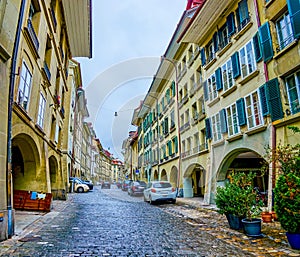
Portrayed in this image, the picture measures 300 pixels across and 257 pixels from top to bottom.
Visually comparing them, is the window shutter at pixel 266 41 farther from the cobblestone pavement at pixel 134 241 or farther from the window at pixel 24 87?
the window at pixel 24 87

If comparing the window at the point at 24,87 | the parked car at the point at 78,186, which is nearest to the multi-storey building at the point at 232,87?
the window at the point at 24,87

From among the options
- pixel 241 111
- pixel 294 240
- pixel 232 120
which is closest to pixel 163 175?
pixel 232 120

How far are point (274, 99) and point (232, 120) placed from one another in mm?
3581

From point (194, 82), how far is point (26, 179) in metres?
14.5

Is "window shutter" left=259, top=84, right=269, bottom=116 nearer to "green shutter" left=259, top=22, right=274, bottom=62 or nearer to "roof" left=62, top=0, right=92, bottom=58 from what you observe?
"green shutter" left=259, top=22, right=274, bottom=62

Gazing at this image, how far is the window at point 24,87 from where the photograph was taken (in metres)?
9.50

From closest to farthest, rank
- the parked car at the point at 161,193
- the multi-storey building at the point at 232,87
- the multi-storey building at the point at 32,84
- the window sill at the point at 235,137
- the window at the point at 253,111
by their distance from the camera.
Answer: the multi-storey building at the point at 32,84
the multi-storey building at the point at 232,87
the window at the point at 253,111
the window sill at the point at 235,137
the parked car at the point at 161,193

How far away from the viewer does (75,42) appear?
20375 millimetres

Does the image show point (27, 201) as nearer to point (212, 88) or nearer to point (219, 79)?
point (219, 79)

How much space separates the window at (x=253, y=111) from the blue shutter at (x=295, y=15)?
326 centimetres

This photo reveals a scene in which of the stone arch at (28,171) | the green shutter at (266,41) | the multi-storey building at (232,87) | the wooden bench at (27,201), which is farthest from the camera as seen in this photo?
the stone arch at (28,171)

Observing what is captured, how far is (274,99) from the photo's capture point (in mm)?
10352

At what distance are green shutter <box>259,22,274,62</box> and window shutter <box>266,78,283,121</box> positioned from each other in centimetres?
123

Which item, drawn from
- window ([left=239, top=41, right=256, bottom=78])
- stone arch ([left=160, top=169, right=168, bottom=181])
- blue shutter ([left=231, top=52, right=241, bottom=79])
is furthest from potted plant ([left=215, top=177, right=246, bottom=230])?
stone arch ([left=160, top=169, right=168, bottom=181])
